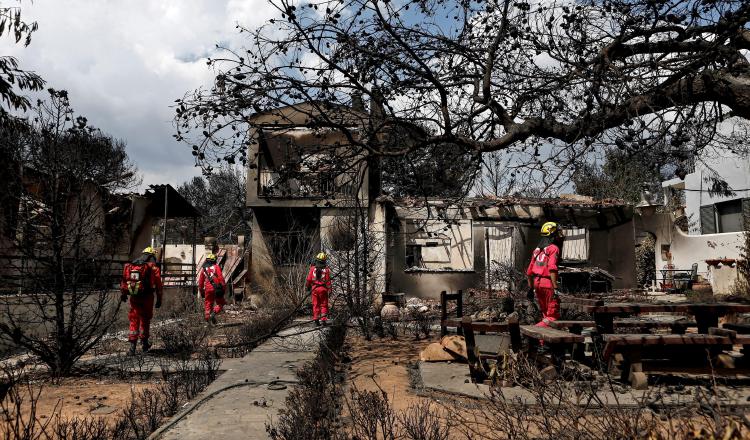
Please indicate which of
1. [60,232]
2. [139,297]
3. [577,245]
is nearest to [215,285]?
[139,297]

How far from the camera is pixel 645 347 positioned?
580 centimetres

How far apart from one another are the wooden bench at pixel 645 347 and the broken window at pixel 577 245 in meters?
14.8

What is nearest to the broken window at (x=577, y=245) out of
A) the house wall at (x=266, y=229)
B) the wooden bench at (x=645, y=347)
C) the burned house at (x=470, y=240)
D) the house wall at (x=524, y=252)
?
the burned house at (x=470, y=240)

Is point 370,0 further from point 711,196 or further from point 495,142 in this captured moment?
point 711,196

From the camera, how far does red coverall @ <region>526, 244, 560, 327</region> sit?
315 inches

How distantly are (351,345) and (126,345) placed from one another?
13.3 ft

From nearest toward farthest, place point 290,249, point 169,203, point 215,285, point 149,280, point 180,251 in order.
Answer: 1. point 149,280
2. point 215,285
3. point 290,249
4. point 169,203
5. point 180,251

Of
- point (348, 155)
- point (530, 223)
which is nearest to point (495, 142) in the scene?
point (348, 155)

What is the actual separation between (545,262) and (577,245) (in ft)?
44.7

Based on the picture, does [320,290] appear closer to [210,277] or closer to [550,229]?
[210,277]

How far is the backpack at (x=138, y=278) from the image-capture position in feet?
30.1

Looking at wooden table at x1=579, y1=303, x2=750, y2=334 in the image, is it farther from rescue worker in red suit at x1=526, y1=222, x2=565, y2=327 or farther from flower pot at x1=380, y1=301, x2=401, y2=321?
flower pot at x1=380, y1=301, x2=401, y2=321

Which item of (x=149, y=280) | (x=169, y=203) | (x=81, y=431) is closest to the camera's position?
(x=81, y=431)

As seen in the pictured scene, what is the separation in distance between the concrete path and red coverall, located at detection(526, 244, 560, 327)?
11.0ft
